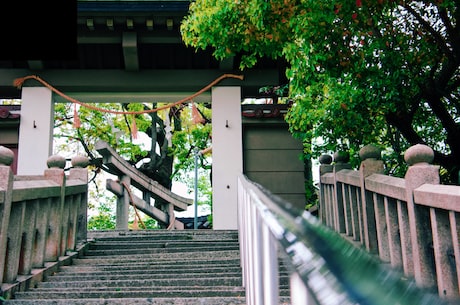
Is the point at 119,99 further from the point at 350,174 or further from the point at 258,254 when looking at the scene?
the point at 258,254

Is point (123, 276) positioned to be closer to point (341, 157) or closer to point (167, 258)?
point (167, 258)

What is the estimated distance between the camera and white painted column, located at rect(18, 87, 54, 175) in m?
7.14

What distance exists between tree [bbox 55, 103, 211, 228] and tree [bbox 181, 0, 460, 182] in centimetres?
786

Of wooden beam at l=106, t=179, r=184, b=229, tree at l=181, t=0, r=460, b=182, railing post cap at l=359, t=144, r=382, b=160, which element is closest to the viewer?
railing post cap at l=359, t=144, r=382, b=160

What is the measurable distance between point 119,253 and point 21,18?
284 centimetres

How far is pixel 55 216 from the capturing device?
4098 millimetres

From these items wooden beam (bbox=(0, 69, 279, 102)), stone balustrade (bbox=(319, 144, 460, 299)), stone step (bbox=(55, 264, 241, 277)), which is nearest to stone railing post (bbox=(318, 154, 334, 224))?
stone balustrade (bbox=(319, 144, 460, 299))

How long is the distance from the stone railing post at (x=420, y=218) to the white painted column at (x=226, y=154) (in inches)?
176

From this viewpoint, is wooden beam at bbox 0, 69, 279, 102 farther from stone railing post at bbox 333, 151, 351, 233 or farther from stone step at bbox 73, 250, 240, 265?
stone step at bbox 73, 250, 240, 265

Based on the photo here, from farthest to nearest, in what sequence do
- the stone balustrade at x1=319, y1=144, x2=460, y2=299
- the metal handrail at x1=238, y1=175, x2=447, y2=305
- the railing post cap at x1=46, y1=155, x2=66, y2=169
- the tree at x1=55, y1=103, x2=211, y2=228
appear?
the tree at x1=55, y1=103, x2=211, y2=228 < the railing post cap at x1=46, y1=155, x2=66, y2=169 < the stone balustrade at x1=319, y1=144, x2=460, y2=299 < the metal handrail at x1=238, y1=175, x2=447, y2=305

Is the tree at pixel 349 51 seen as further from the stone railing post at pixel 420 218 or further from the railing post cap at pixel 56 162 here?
the railing post cap at pixel 56 162

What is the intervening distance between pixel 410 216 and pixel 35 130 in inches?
259

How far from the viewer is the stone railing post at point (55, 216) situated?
13.3 feet

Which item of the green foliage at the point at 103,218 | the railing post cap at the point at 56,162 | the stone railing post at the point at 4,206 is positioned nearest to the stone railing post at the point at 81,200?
the railing post cap at the point at 56,162
